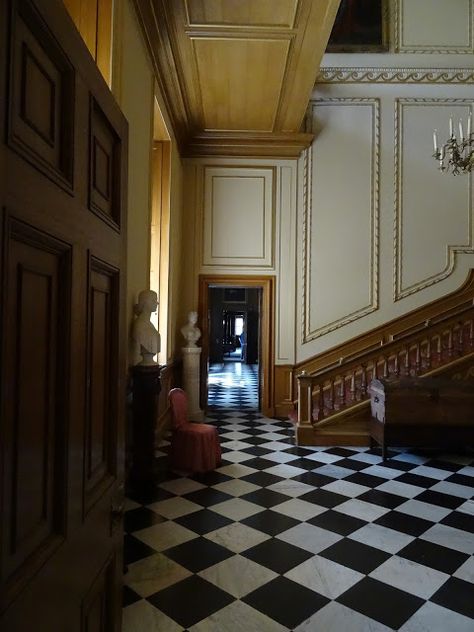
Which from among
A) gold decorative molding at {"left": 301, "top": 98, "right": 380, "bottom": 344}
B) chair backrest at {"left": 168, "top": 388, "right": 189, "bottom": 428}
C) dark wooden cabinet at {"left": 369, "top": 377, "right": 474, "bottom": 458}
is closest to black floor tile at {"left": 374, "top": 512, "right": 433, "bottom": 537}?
dark wooden cabinet at {"left": 369, "top": 377, "right": 474, "bottom": 458}

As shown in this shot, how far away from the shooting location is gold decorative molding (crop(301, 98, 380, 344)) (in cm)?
769

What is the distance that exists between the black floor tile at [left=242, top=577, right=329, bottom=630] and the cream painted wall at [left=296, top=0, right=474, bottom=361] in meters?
5.27

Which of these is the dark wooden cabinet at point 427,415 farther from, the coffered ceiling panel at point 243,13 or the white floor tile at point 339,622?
the coffered ceiling panel at point 243,13

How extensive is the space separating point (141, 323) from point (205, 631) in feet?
7.97

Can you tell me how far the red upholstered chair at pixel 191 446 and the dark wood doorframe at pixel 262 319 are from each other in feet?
9.72

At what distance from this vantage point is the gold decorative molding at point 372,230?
7.69 m

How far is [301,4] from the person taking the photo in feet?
13.9

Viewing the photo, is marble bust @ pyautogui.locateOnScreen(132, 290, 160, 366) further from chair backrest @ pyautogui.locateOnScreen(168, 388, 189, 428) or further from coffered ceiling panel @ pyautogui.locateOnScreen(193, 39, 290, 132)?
coffered ceiling panel @ pyautogui.locateOnScreen(193, 39, 290, 132)

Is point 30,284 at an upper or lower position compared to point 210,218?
Answer: lower

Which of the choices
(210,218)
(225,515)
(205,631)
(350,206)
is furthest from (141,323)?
(350,206)

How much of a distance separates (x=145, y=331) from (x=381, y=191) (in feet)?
17.1

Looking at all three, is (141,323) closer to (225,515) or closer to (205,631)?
(225,515)

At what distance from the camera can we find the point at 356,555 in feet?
9.71

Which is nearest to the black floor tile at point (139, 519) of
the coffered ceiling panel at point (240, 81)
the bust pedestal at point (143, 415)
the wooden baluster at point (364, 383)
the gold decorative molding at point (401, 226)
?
the bust pedestal at point (143, 415)
